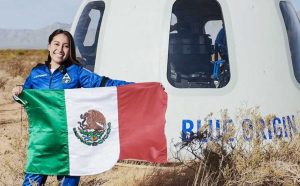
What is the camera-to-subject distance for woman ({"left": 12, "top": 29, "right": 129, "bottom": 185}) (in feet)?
12.6

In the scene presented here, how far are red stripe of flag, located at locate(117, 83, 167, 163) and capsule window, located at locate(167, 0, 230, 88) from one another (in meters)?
1.68

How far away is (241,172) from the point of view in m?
5.27

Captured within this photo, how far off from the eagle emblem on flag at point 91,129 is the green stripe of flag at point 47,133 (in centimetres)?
12

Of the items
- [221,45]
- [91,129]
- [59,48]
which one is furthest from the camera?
[221,45]

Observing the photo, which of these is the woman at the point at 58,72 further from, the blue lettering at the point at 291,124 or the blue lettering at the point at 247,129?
the blue lettering at the point at 291,124

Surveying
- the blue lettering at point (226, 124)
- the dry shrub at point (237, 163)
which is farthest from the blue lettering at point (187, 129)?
the blue lettering at point (226, 124)

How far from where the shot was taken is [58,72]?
3852 mm

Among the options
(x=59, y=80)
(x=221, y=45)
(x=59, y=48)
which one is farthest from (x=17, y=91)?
(x=221, y=45)

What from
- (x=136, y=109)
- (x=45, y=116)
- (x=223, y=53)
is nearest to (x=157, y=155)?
(x=136, y=109)

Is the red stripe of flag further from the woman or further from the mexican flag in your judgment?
the woman

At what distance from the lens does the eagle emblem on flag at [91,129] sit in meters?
4.00

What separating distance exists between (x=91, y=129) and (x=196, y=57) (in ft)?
9.10

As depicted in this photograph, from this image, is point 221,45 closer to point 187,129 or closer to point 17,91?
point 187,129

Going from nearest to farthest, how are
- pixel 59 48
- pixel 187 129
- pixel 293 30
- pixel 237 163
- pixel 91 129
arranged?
pixel 59 48 < pixel 91 129 < pixel 237 163 < pixel 187 129 < pixel 293 30
